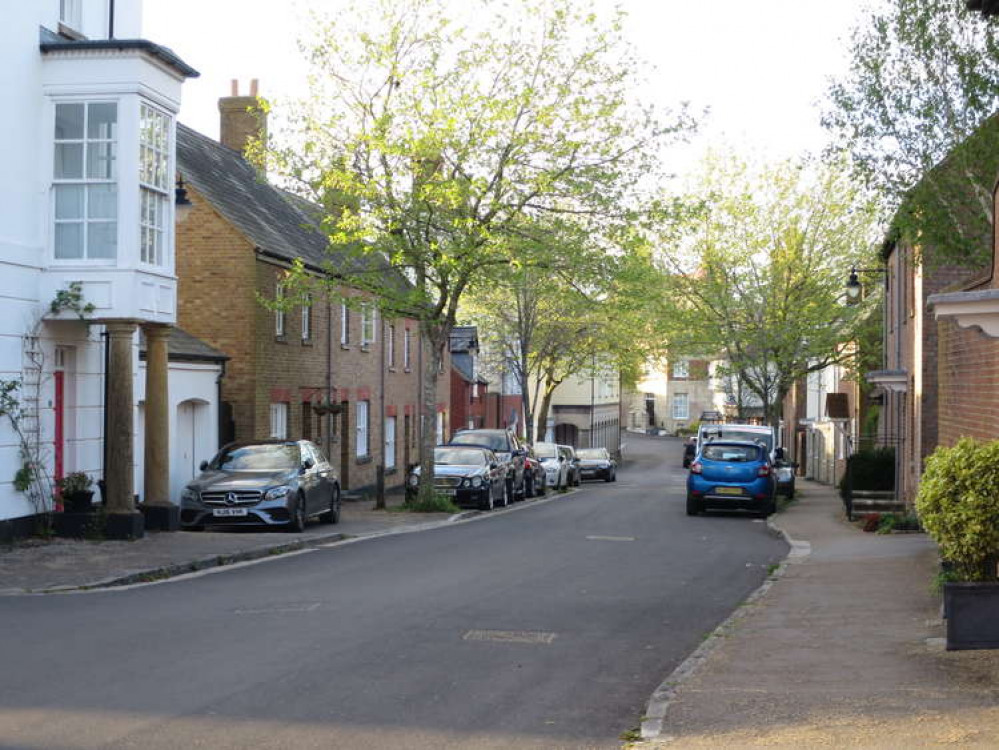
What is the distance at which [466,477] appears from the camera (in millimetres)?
29266

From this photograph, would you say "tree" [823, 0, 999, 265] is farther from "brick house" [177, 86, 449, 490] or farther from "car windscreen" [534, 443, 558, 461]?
"car windscreen" [534, 443, 558, 461]

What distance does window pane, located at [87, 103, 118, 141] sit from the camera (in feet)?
61.3

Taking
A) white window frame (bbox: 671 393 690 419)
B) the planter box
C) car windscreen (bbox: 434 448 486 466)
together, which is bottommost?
the planter box

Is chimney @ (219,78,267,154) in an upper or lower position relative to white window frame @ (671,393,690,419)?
upper

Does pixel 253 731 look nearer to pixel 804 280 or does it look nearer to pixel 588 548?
pixel 588 548

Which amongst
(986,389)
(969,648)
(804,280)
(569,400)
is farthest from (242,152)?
(569,400)

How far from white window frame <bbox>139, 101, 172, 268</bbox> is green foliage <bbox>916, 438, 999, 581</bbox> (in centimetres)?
1269

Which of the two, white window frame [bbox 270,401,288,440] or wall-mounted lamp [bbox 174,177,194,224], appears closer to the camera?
wall-mounted lamp [bbox 174,177,194,224]

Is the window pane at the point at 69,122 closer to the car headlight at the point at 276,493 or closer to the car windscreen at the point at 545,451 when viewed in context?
the car headlight at the point at 276,493

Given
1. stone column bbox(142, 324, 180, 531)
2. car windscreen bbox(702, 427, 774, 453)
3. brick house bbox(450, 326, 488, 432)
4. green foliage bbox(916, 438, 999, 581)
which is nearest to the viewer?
green foliage bbox(916, 438, 999, 581)

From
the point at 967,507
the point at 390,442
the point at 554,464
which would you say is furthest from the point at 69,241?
the point at 554,464

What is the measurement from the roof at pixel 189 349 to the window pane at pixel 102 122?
6.43 m

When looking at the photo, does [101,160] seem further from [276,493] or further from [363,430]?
[363,430]

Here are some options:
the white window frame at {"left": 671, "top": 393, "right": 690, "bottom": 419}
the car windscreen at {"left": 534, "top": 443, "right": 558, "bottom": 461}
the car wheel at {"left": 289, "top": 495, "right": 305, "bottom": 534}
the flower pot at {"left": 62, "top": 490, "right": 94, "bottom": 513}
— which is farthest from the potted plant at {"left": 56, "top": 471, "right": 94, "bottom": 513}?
the white window frame at {"left": 671, "top": 393, "right": 690, "bottom": 419}
